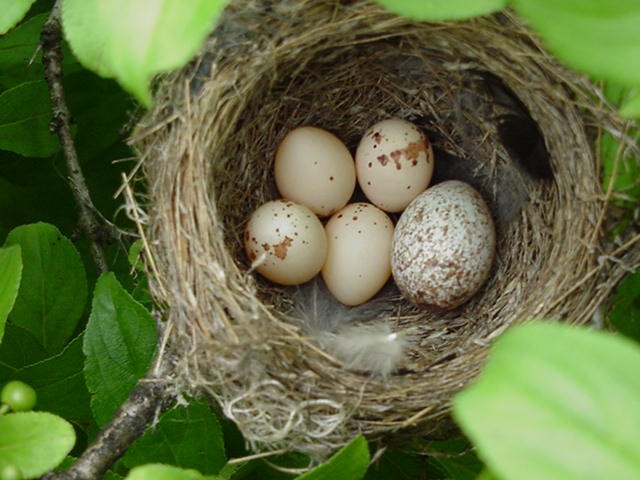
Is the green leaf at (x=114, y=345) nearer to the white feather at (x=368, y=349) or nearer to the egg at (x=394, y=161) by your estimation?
the white feather at (x=368, y=349)

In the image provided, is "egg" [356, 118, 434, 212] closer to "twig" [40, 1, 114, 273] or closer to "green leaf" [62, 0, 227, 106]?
"twig" [40, 1, 114, 273]

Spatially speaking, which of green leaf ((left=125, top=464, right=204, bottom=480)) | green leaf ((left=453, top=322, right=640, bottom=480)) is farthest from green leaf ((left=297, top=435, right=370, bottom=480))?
green leaf ((left=453, top=322, right=640, bottom=480))

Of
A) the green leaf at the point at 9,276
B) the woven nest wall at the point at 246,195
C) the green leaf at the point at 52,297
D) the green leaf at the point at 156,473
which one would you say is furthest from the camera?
the green leaf at the point at 52,297

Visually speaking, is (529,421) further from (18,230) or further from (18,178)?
(18,178)

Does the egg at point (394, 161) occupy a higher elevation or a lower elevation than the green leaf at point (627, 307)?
higher

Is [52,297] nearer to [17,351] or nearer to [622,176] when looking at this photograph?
[17,351]

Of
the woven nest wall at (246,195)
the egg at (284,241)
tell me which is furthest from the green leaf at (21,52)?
the egg at (284,241)
